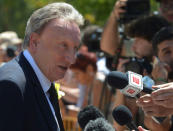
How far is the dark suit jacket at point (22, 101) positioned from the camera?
2203 millimetres

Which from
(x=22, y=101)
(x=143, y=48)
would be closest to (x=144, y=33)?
(x=143, y=48)

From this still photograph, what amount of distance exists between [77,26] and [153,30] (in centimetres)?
176

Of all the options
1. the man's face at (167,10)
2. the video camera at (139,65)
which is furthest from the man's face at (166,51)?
the man's face at (167,10)

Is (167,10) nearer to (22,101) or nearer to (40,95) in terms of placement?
(40,95)

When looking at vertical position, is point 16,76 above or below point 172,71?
above

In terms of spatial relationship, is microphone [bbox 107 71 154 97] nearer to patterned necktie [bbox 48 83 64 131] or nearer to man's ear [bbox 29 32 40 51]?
patterned necktie [bbox 48 83 64 131]

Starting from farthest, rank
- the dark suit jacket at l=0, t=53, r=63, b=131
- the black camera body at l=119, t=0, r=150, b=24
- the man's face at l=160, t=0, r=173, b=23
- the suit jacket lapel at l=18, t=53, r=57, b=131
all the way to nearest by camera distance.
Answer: the black camera body at l=119, t=0, r=150, b=24
the man's face at l=160, t=0, r=173, b=23
the suit jacket lapel at l=18, t=53, r=57, b=131
the dark suit jacket at l=0, t=53, r=63, b=131

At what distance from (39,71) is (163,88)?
32.4 inches

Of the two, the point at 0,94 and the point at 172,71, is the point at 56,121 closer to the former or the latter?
the point at 0,94

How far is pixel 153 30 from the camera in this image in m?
4.36

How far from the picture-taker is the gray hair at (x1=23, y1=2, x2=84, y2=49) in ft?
8.75

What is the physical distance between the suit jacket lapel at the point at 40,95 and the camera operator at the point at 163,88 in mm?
606

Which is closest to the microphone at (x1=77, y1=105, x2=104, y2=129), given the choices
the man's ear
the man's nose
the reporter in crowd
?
the man's nose

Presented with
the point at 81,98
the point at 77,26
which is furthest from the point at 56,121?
the point at 81,98
